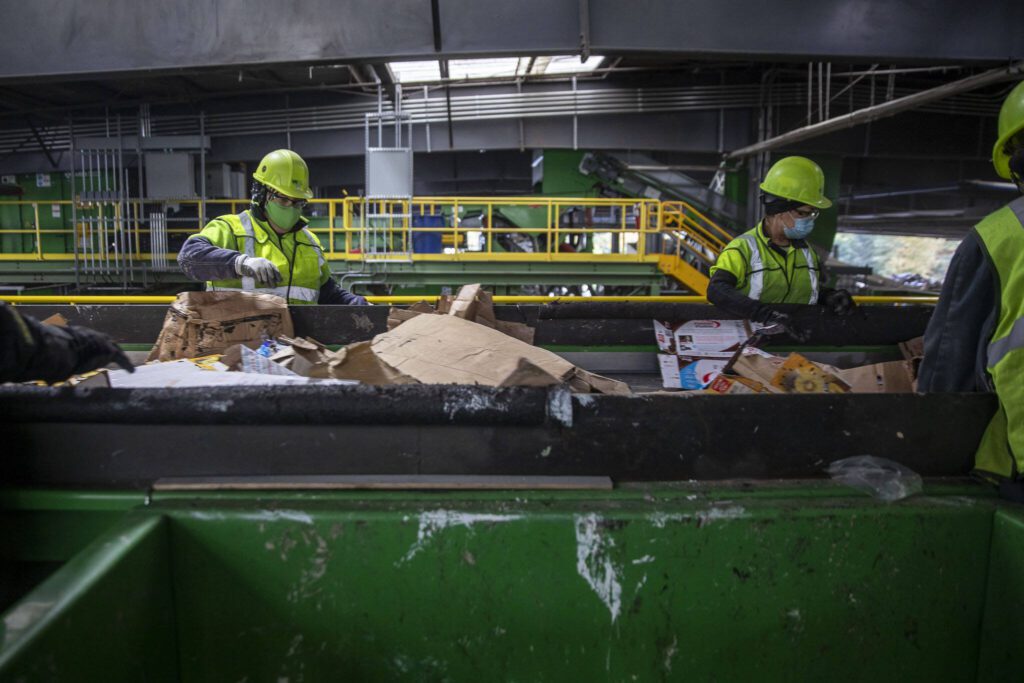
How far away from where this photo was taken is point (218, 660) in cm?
116

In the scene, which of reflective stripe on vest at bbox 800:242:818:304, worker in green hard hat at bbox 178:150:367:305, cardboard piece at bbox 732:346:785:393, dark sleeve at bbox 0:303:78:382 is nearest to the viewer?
dark sleeve at bbox 0:303:78:382

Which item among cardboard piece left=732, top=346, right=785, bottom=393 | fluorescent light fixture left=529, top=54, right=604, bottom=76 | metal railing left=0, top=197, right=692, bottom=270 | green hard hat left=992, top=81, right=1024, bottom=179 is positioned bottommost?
cardboard piece left=732, top=346, right=785, bottom=393

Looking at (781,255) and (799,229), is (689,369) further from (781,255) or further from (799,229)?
(799,229)

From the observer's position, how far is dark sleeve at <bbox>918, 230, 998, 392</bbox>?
5.08ft

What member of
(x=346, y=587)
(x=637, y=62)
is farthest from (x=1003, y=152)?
(x=637, y=62)

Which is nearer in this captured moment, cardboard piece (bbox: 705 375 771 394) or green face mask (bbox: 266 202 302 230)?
cardboard piece (bbox: 705 375 771 394)

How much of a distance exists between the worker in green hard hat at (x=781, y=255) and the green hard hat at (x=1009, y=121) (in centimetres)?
145

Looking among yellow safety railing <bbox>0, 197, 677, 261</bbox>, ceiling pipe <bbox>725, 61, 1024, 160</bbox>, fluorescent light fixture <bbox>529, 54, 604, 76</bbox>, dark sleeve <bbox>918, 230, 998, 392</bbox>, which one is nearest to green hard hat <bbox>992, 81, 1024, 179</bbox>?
dark sleeve <bbox>918, 230, 998, 392</bbox>

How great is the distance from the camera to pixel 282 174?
10.5 feet

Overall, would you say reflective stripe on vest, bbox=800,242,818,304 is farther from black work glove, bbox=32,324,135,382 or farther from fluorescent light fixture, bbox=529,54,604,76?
fluorescent light fixture, bbox=529,54,604,76

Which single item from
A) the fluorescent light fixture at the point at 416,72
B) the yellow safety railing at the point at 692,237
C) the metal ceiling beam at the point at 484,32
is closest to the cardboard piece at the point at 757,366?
the metal ceiling beam at the point at 484,32

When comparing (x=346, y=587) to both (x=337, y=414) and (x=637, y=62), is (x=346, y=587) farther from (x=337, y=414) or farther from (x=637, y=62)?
(x=637, y=62)

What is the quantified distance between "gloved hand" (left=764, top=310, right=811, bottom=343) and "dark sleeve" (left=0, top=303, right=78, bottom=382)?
2899 mm

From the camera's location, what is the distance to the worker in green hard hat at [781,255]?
3289 millimetres
